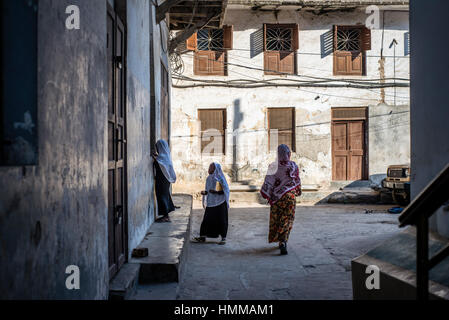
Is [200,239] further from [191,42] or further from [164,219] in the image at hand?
[191,42]

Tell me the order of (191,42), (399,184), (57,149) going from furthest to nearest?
(191,42) < (399,184) < (57,149)

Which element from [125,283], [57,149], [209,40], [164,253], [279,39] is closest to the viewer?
[57,149]

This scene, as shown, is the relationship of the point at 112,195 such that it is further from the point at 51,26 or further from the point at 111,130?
the point at 51,26

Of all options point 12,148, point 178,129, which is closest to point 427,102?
point 12,148

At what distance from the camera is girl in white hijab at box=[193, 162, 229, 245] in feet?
22.3

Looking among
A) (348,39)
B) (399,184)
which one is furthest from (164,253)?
(348,39)

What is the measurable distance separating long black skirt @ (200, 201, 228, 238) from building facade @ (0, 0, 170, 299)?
2839mm

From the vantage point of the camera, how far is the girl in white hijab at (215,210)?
22.3ft

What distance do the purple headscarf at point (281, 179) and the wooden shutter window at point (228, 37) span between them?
8371mm

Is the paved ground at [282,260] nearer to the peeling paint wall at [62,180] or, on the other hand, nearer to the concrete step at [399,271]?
the concrete step at [399,271]

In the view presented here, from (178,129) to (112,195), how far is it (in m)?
10.3

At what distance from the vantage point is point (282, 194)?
625cm

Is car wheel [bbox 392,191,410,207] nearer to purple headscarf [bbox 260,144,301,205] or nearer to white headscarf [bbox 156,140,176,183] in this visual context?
purple headscarf [bbox 260,144,301,205]

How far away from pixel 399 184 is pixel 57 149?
10501 mm
